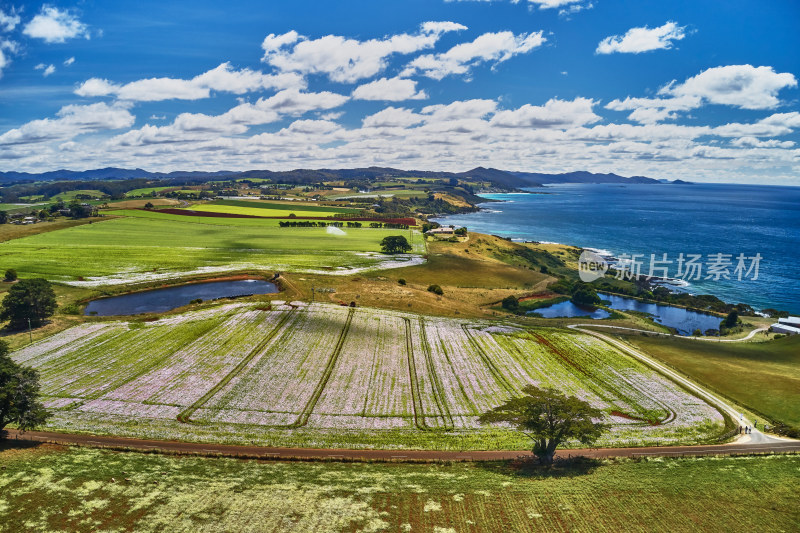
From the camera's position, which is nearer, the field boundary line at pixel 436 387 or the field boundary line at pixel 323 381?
the field boundary line at pixel 323 381

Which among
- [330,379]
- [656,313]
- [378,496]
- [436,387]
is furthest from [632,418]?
[656,313]

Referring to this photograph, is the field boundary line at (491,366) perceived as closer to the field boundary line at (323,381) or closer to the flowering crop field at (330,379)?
the flowering crop field at (330,379)

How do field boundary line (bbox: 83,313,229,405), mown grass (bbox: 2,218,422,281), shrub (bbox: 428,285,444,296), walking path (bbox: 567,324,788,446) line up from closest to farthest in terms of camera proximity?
walking path (bbox: 567,324,788,446) → field boundary line (bbox: 83,313,229,405) → shrub (bbox: 428,285,444,296) → mown grass (bbox: 2,218,422,281)

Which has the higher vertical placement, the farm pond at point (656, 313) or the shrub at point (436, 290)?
the shrub at point (436, 290)

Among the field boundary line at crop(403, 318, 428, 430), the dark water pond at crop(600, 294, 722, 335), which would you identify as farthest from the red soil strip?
the dark water pond at crop(600, 294, 722, 335)

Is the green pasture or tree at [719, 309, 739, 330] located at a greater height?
the green pasture

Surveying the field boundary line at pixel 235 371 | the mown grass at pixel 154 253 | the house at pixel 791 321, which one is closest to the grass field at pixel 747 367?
the house at pixel 791 321

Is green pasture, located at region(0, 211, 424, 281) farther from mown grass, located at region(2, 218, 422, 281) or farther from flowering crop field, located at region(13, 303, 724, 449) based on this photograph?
flowering crop field, located at region(13, 303, 724, 449)
